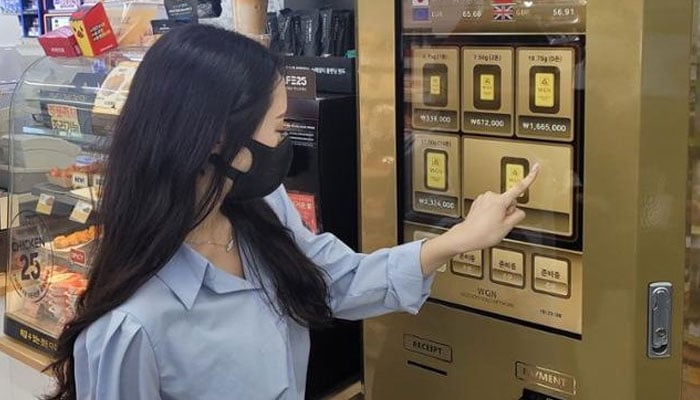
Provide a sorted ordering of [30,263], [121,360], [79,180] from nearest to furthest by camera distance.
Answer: [121,360], [79,180], [30,263]

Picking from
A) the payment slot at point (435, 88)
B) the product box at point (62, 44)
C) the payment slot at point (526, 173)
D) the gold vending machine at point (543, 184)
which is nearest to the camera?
the gold vending machine at point (543, 184)

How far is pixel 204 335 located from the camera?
4.05 feet

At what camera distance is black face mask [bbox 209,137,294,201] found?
1.25 metres

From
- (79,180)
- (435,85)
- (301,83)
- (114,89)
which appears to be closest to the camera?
(435,85)

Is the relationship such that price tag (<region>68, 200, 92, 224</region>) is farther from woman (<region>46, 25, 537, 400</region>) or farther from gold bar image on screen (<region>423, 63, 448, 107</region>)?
gold bar image on screen (<region>423, 63, 448, 107</region>)

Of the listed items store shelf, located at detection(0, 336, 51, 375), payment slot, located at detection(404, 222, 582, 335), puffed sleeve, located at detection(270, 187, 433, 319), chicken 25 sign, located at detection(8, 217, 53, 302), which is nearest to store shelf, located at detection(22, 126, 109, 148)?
chicken 25 sign, located at detection(8, 217, 53, 302)

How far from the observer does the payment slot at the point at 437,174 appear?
4.58 ft

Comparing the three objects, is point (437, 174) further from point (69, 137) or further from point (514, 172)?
point (69, 137)

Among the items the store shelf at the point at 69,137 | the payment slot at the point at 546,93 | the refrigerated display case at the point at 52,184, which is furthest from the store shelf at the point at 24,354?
the payment slot at the point at 546,93

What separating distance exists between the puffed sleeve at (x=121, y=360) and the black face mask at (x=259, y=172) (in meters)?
0.25

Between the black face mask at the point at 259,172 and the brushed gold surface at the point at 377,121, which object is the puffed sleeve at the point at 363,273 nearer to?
the brushed gold surface at the point at 377,121

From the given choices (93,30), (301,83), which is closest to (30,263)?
(93,30)

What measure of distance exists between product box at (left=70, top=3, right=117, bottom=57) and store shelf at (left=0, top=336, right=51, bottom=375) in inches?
32.3

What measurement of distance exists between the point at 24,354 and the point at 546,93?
1.63 m
